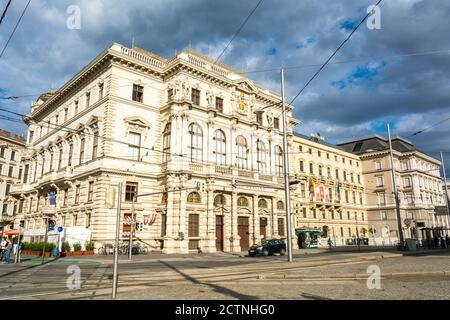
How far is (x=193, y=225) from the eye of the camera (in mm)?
35188

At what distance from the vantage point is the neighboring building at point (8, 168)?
207 feet

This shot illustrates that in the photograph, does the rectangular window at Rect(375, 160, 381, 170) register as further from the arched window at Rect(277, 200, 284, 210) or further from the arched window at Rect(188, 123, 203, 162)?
the arched window at Rect(188, 123, 203, 162)

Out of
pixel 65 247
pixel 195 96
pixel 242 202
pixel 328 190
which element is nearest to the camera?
pixel 65 247

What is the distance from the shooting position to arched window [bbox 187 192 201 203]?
3538 centimetres

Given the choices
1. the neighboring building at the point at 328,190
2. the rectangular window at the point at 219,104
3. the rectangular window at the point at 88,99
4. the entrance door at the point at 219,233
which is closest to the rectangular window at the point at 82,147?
the rectangular window at the point at 88,99

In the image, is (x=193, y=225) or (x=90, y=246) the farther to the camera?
(x=193, y=225)

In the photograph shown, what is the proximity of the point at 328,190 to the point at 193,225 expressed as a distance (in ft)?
117

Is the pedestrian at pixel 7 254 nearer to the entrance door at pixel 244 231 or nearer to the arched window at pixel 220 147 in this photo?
the arched window at pixel 220 147

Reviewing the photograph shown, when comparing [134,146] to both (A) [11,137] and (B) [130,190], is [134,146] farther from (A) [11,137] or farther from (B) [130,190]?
(A) [11,137]

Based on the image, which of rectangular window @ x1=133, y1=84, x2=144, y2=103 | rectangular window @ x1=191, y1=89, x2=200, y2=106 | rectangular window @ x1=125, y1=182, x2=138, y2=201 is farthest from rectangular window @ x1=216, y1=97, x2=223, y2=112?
rectangular window @ x1=125, y1=182, x2=138, y2=201

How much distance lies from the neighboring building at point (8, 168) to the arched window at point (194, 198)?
143 ft

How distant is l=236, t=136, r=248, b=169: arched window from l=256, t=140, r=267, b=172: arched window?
2.21 meters

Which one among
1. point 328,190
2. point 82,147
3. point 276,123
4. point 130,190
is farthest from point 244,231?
point 328,190
